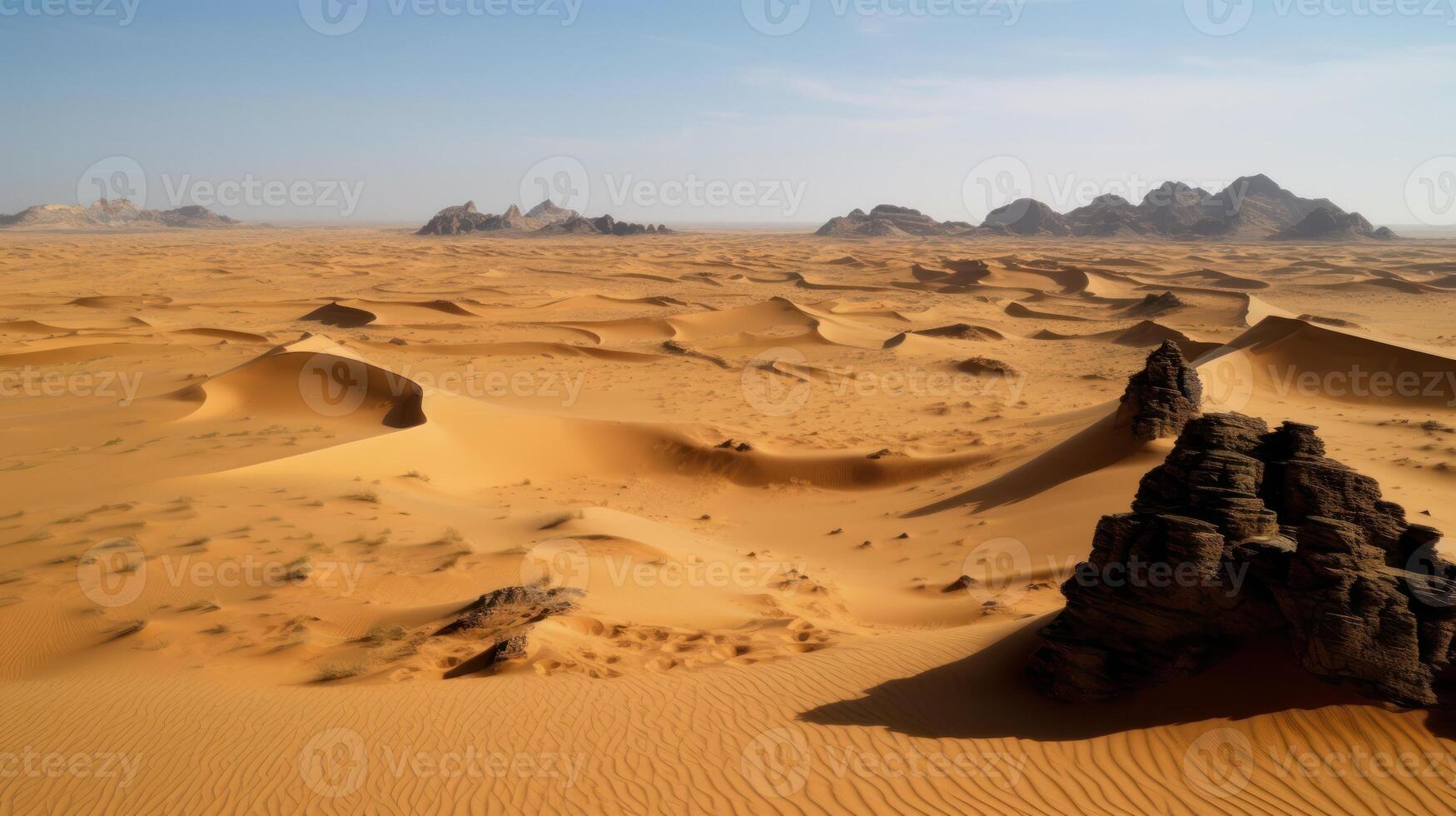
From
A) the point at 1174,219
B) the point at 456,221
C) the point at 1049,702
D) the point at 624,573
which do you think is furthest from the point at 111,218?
the point at 1049,702

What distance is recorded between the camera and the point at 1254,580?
5.63 metres

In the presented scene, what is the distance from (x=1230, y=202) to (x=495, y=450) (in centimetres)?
12376

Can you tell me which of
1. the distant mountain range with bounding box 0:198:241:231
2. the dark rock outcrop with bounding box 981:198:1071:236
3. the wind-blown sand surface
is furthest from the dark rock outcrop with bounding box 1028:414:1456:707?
the distant mountain range with bounding box 0:198:241:231

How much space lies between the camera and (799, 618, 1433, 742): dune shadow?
5395 millimetres

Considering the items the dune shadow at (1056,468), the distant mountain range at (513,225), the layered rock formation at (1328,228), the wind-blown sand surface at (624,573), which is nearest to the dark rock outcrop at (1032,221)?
the layered rock formation at (1328,228)

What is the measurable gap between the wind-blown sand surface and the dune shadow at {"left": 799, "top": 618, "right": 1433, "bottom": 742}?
0.03 m

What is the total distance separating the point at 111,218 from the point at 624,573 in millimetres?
189345

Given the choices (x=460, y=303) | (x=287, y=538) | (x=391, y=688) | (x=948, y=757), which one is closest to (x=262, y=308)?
(x=460, y=303)

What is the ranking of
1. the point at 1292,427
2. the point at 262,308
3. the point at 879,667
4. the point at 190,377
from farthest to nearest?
the point at 262,308 → the point at 190,377 → the point at 879,667 → the point at 1292,427

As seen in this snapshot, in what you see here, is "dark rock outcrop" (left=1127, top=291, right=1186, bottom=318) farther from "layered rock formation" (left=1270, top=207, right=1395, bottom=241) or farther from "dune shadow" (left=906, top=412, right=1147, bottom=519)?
"layered rock formation" (left=1270, top=207, right=1395, bottom=241)

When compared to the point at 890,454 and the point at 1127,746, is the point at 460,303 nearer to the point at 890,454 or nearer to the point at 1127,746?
the point at 890,454

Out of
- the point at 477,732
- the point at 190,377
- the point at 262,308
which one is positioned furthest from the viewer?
the point at 262,308

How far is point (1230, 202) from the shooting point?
367ft

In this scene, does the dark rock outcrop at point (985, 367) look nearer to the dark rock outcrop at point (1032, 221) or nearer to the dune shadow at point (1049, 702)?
the dune shadow at point (1049, 702)
